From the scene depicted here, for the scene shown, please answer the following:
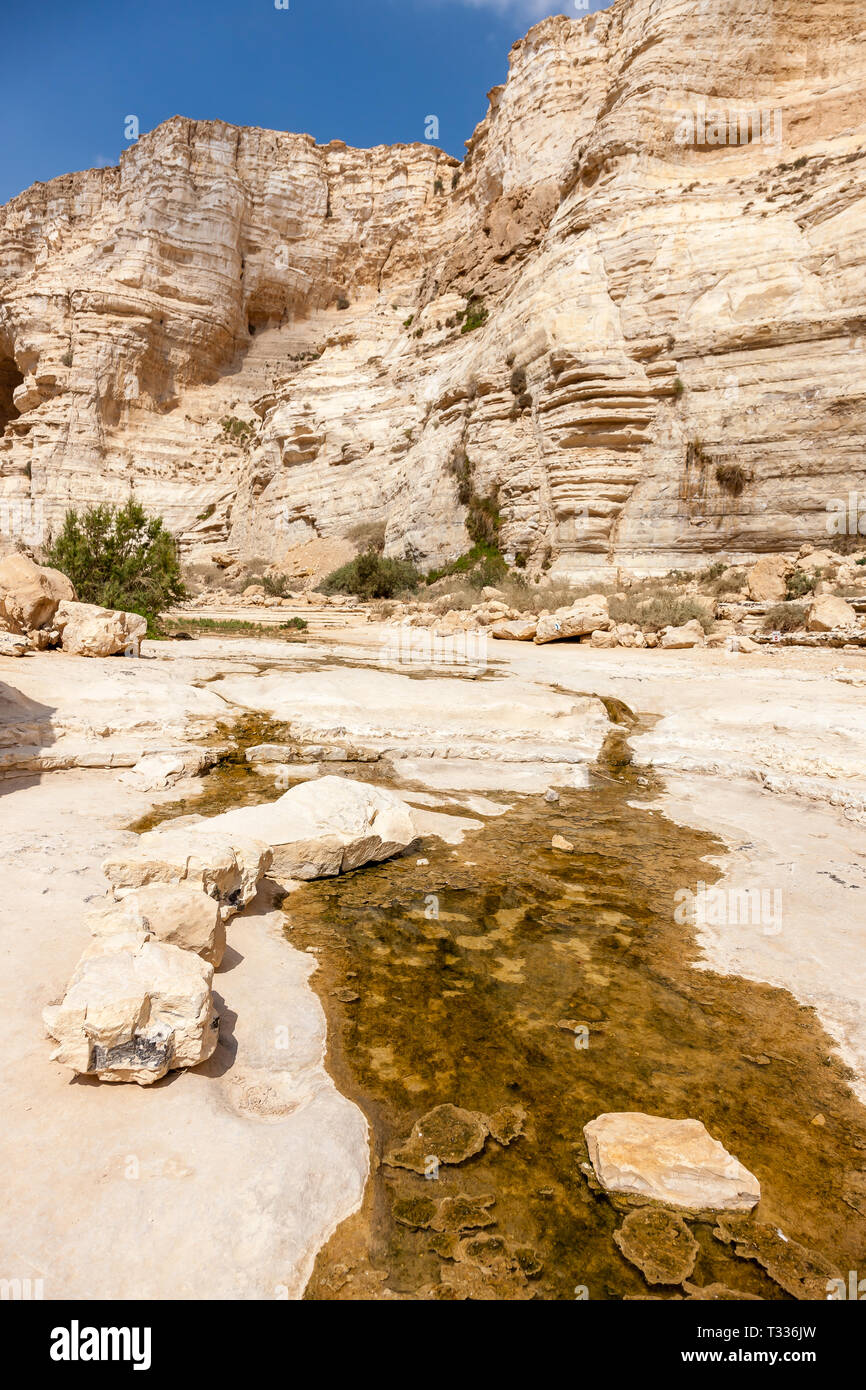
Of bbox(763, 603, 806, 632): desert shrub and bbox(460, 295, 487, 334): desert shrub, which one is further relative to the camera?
bbox(460, 295, 487, 334): desert shrub

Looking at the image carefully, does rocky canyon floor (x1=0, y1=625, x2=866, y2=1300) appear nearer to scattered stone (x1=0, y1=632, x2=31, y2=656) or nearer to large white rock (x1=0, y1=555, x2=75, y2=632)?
scattered stone (x1=0, y1=632, x2=31, y2=656)

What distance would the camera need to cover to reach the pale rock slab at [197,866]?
9.78 feet

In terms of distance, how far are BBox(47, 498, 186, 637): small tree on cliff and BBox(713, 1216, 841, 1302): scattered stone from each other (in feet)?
39.5

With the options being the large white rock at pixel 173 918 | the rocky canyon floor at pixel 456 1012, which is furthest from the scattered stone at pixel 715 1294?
the large white rock at pixel 173 918

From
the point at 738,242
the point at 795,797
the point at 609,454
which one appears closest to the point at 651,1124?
the point at 795,797

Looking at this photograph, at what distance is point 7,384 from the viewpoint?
41844 mm

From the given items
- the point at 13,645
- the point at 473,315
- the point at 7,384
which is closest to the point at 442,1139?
the point at 13,645

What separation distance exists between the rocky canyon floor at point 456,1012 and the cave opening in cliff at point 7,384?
44.4 m

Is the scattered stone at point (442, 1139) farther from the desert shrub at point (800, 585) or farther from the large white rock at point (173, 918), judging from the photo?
the desert shrub at point (800, 585)

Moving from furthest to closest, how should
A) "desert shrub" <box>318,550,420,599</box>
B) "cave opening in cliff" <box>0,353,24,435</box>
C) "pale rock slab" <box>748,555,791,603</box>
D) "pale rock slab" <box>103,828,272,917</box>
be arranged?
"cave opening in cliff" <box>0,353,24,435</box> < "desert shrub" <box>318,550,420,599</box> < "pale rock slab" <box>748,555,791,603</box> < "pale rock slab" <box>103,828,272,917</box>

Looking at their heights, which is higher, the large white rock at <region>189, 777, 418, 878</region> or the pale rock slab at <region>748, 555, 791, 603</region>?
the pale rock slab at <region>748, 555, 791, 603</region>

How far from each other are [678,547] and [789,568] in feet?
8.91

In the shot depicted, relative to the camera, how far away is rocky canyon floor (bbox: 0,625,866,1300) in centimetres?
162

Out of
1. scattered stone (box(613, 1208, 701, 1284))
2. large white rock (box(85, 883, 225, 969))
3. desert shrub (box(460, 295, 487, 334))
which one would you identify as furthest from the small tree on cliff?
desert shrub (box(460, 295, 487, 334))
